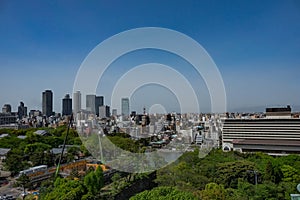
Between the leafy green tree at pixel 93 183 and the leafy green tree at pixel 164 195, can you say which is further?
the leafy green tree at pixel 93 183

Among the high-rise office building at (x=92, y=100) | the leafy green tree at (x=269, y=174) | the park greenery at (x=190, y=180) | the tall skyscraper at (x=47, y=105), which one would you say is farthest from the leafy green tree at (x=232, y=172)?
the tall skyscraper at (x=47, y=105)

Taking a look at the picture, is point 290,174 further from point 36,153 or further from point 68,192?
point 36,153

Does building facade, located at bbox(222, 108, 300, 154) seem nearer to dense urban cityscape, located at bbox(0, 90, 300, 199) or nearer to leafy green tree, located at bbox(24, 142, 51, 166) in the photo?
dense urban cityscape, located at bbox(0, 90, 300, 199)

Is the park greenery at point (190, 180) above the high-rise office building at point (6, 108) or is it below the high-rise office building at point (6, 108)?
below

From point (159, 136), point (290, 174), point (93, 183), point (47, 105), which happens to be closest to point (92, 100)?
point (93, 183)

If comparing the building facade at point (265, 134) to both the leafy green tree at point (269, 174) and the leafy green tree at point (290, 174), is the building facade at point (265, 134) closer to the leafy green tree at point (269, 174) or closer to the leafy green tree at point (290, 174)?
the leafy green tree at point (290, 174)

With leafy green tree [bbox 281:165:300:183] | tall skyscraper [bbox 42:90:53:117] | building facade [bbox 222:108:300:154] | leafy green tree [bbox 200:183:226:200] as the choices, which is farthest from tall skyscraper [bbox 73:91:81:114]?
tall skyscraper [bbox 42:90:53:117]

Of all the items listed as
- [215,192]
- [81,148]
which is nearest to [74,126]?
[81,148]

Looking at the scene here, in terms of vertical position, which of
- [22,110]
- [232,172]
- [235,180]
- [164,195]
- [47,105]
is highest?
[47,105]

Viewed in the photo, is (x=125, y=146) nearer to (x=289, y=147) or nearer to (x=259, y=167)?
(x=259, y=167)

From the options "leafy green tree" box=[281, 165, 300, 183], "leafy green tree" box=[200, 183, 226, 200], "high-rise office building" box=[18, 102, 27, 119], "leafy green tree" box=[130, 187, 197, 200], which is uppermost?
"high-rise office building" box=[18, 102, 27, 119]

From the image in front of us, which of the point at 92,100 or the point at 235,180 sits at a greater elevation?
the point at 92,100
